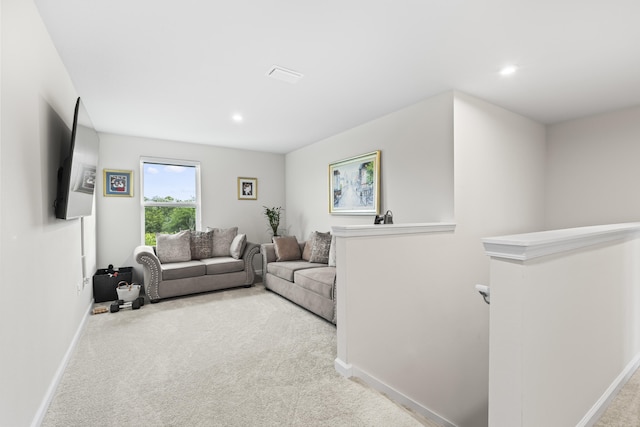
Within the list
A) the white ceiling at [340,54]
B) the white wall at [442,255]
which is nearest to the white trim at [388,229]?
the white wall at [442,255]

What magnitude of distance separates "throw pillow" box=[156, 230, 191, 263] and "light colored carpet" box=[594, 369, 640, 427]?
478 centimetres

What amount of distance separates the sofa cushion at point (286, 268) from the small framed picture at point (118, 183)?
99.6 inches

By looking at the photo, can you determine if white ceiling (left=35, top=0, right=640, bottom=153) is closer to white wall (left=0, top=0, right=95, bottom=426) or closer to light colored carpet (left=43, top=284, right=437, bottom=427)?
white wall (left=0, top=0, right=95, bottom=426)

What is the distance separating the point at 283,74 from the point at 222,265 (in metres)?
3.05

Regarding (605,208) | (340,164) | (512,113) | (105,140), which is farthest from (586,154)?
(105,140)

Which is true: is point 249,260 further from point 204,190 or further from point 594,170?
point 594,170

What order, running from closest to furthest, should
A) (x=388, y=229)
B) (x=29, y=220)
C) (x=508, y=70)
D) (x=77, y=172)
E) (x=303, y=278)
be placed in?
(x=29, y=220), (x=77, y=172), (x=388, y=229), (x=508, y=70), (x=303, y=278)

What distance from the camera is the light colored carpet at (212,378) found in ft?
5.87

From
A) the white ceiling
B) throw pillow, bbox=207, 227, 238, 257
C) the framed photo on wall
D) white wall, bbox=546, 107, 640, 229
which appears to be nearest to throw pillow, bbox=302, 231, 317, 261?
the framed photo on wall

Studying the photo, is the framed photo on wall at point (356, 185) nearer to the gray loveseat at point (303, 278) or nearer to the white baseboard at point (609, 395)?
the gray loveseat at point (303, 278)

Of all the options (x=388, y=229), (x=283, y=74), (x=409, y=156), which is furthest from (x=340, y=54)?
(x=409, y=156)

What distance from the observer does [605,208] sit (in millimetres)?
3744

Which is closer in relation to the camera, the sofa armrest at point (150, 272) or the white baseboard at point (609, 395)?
the white baseboard at point (609, 395)

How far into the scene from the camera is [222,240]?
5.16 meters
